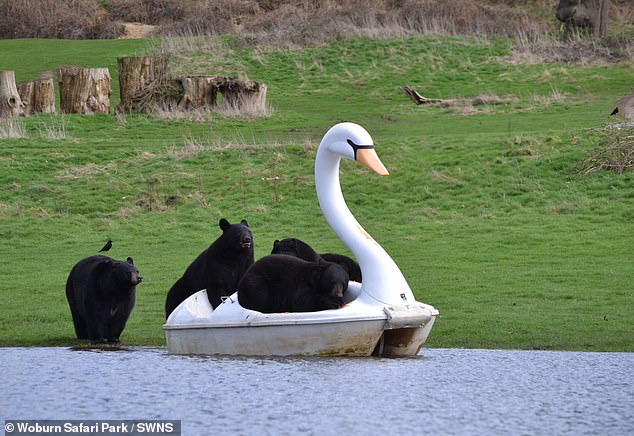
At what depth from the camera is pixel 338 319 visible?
42.4ft

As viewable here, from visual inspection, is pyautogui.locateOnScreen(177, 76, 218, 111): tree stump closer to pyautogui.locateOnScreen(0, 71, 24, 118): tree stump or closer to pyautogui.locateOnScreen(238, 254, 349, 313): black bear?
pyautogui.locateOnScreen(0, 71, 24, 118): tree stump

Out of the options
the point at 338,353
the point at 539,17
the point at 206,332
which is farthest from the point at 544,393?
the point at 539,17

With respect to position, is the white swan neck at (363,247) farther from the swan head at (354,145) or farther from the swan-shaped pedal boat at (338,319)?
the swan head at (354,145)

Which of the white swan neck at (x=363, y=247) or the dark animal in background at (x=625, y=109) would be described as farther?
the dark animal in background at (x=625, y=109)

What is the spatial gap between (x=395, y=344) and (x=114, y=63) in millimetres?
38583

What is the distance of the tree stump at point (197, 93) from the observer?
38781 millimetres

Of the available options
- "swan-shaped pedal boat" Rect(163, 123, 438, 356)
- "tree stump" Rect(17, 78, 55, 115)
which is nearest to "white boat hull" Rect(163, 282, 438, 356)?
"swan-shaped pedal boat" Rect(163, 123, 438, 356)

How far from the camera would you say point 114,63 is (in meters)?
50.7

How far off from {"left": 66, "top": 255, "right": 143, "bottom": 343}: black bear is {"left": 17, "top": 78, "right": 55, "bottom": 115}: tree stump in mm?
24140

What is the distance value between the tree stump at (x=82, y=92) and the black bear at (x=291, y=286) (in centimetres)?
2692

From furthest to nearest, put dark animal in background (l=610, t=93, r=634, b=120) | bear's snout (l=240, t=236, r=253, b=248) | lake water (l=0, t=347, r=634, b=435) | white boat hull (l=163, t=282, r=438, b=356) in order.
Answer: dark animal in background (l=610, t=93, r=634, b=120), bear's snout (l=240, t=236, r=253, b=248), white boat hull (l=163, t=282, r=438, b=356), lake water (l=0, t=347, r=634, b=435)

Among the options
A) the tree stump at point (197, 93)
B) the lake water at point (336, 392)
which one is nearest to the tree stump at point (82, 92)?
the tree stump at point (197, 93)

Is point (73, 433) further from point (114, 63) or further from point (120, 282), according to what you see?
point (114, 63)

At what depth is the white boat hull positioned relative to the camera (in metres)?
13.0
